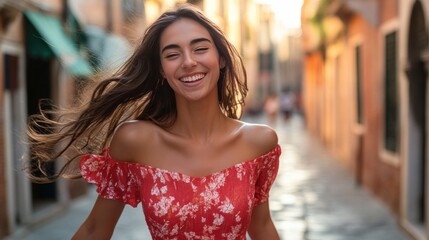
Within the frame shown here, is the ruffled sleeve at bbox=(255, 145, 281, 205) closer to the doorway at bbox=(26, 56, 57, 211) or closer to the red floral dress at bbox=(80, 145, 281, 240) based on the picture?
the red floral dress at bbox=(80, 145, 281, 240)

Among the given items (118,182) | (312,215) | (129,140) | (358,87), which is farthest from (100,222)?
(358,87)

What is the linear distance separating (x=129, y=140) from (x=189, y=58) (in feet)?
1.28

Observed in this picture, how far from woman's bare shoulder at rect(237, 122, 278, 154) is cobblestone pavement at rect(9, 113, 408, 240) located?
6.06 m

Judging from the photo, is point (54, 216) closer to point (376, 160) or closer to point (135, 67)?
point (376, 160)

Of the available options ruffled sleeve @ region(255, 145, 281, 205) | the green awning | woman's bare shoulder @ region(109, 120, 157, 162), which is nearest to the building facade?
the green awning

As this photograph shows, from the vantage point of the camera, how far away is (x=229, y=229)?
9.25 feet

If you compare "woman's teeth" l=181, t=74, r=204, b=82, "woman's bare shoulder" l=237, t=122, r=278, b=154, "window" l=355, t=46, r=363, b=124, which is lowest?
"window" l=355, t=46, r=363, b=124

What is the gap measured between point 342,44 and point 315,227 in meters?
10.0

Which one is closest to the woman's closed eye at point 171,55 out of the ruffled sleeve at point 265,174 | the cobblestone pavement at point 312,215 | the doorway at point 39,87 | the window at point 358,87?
the ruffled sleeve at point 265,174

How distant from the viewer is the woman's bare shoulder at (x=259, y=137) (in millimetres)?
3014

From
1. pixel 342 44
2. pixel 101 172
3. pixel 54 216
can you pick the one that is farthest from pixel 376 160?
pixel 101 172

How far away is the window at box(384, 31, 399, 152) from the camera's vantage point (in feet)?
37.3

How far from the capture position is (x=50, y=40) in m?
10.8

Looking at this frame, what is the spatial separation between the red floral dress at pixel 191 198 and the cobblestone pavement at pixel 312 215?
618cm
